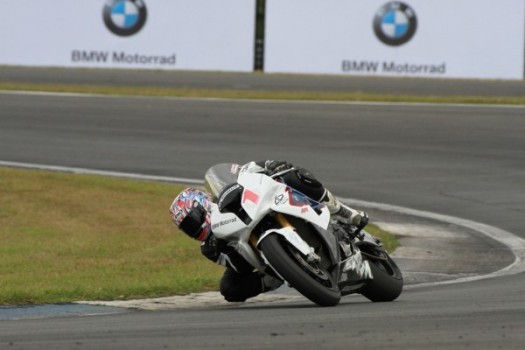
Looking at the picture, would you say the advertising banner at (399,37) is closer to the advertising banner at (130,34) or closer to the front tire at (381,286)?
Result: the advertising banner at (130,34)

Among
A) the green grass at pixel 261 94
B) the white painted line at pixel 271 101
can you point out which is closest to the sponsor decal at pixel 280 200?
the white painted line at pixel 271 101

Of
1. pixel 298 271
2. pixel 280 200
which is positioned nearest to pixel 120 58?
pixel 280 200

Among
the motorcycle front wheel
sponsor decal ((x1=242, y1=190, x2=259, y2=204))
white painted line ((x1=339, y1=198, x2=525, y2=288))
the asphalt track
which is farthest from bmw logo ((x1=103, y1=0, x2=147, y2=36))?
the motorcycle front wheel

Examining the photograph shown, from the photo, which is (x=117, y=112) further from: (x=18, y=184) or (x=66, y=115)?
(x=18, y=184)

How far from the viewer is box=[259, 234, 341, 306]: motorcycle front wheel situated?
8289 mm

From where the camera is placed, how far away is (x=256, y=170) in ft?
29.2

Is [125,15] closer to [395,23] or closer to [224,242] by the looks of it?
[395,23]

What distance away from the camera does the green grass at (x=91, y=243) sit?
410 inches

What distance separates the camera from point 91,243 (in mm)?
12969

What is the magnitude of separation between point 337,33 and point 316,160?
1224cm

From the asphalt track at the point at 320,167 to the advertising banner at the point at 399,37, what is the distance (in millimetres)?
5512

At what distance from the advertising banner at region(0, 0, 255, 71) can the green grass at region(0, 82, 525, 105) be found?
140 inches

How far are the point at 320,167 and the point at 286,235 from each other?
36.5 feet

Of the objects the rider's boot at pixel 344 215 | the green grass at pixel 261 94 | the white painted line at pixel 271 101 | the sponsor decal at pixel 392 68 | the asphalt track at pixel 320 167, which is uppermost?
the sponsor decal at pixel 392 68
